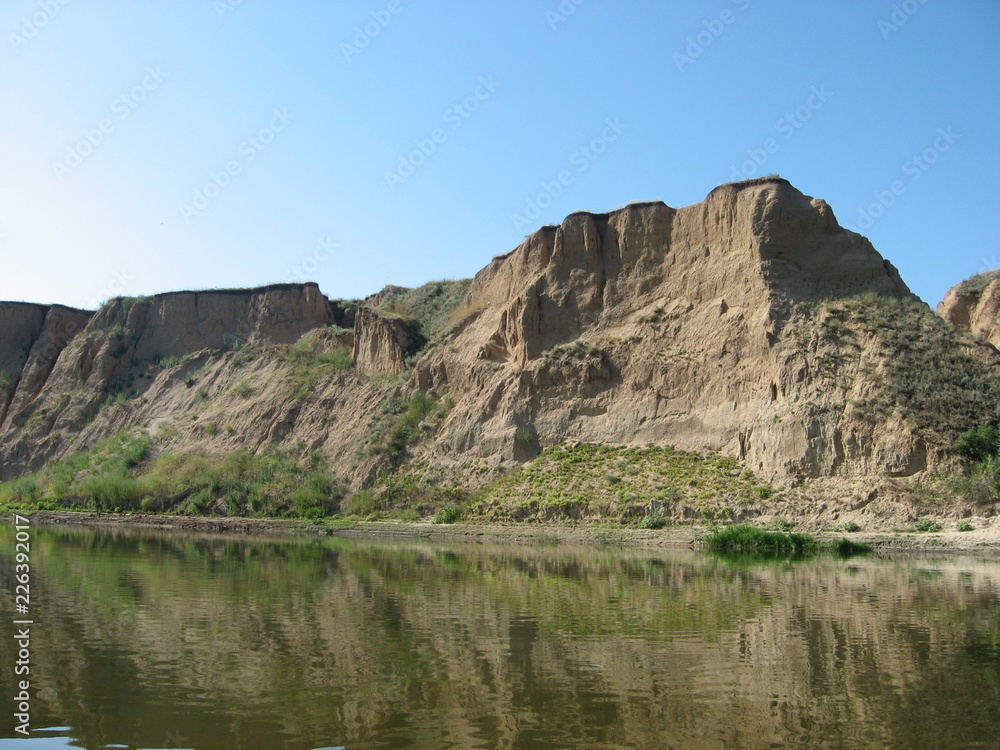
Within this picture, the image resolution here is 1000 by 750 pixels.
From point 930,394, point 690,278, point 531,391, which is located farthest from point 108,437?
point 930,394

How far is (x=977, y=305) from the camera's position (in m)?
58.4

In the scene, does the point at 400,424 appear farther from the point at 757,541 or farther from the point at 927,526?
the point at 927,526

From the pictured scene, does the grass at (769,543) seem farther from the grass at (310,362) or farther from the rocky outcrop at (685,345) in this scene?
the grass at (310,362)

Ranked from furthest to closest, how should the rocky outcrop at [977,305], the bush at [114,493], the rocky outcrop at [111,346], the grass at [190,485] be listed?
1. the rocky outcrop at [111,346]
2. the rocky outcrop at [977,305]
3. the bush at [114,493]
4. the grass at [190,485]

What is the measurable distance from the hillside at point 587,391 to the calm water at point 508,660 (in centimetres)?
1453

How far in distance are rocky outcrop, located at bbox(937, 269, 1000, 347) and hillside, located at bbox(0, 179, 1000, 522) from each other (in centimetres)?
1869

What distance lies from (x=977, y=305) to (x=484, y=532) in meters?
40.8

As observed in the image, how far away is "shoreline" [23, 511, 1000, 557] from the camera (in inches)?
1126

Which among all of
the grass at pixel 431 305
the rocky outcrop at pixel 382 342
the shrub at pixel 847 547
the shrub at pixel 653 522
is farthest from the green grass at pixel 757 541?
the rocky outcrop at pixel 382 342

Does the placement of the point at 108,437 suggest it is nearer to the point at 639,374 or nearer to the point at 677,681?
the point at 639,374

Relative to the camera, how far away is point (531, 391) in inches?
1791

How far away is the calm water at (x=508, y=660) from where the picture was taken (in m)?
8.61

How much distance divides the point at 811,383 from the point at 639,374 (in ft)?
29.8
